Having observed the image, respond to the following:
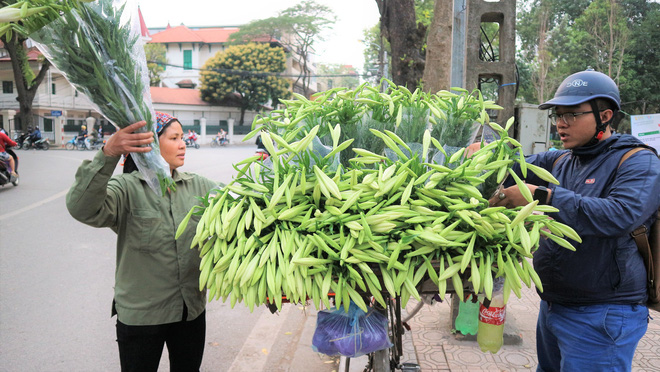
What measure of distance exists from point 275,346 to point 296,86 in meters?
51.0

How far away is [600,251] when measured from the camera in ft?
6.61

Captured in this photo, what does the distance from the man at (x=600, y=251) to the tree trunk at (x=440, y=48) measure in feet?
8.00

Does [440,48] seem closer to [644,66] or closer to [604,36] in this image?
[604,36]

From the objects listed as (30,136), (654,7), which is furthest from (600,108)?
(30,136)

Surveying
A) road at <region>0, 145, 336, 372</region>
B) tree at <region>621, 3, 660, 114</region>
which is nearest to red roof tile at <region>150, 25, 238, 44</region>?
tree at <region>621, 3, 660, 114</region>

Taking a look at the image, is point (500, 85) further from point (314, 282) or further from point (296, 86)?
point (296, 86)

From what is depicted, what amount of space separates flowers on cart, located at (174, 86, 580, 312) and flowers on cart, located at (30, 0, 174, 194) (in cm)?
46

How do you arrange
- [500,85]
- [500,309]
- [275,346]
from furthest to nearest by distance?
[500,85], [275,346], [500,309]

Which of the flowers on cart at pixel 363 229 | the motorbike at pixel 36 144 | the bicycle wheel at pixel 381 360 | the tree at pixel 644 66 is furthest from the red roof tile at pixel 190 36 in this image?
the flowers on cart at pixel 363 229

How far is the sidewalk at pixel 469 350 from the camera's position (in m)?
3.55

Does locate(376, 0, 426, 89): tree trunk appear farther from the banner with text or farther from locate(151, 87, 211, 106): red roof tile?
locate(151, 87, 211, 106): red roof tile

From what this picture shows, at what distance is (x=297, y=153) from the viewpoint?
5.32 feet

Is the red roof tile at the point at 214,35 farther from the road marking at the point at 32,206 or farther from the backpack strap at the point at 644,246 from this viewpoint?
the backpack strap at the point at 644,246

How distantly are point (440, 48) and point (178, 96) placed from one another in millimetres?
38746
